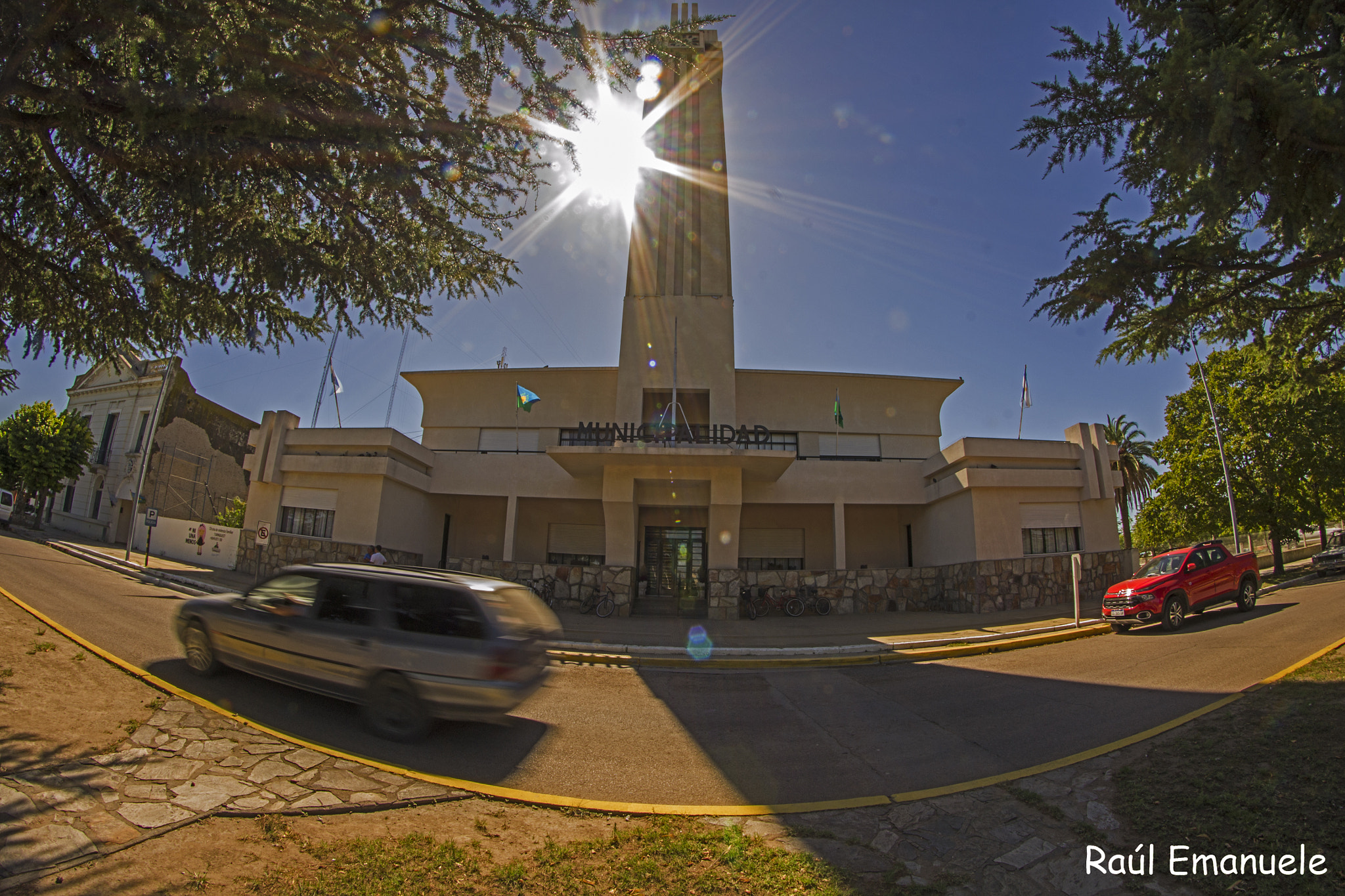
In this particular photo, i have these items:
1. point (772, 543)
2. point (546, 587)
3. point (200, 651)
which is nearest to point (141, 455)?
point (546, 587)

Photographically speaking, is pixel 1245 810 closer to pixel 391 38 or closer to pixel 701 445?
pixel 391 38

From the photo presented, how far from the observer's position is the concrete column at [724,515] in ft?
60.7

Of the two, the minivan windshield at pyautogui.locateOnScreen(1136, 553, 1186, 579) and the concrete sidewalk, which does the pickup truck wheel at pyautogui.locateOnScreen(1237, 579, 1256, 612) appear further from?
the concrete sidewalk

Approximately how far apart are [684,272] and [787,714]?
1818 cm

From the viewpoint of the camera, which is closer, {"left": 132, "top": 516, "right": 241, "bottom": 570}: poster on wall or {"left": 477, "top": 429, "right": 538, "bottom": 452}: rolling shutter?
{"left": 132, "top": 516, "right": 241, "bottom": 570}: poster on wall

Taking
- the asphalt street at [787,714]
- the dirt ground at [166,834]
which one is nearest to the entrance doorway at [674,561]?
the asphalt street at [787,714]

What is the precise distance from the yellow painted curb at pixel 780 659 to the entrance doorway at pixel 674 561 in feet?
31.0

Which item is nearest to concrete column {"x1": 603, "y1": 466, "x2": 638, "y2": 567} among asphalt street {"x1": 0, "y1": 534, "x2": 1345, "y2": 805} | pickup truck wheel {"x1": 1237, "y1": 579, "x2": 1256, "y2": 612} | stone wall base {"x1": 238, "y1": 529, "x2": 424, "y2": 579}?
stone wall base {"x1": 238, "y1": 529, "x2": 424, "y2": 579}

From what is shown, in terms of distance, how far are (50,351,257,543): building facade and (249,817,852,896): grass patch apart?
123ft

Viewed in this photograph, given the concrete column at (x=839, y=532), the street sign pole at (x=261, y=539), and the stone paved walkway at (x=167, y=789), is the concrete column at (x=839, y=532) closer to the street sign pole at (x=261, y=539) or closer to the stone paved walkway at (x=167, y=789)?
the stone paved walkway at (x=167, y=789)

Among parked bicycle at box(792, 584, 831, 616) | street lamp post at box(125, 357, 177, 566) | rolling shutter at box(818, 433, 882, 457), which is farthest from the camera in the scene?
street lamp post at box(125, 357, 177, 566)

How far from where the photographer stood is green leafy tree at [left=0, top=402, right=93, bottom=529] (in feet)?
97.3

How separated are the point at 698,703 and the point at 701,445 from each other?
987cm

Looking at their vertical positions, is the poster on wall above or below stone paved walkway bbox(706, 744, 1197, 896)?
above
